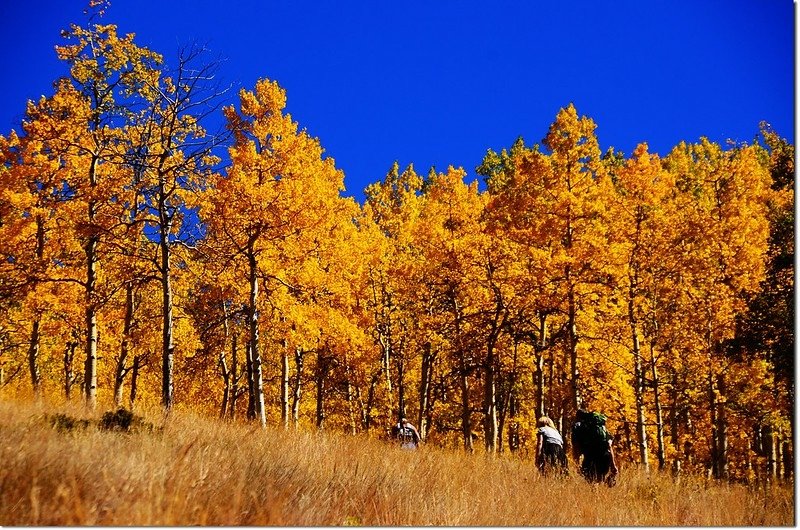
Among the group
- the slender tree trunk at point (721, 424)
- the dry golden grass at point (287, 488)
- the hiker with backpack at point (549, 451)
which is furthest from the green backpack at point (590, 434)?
the slender tree trunk at point (721, 424)

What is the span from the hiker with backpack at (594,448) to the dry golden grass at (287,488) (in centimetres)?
32

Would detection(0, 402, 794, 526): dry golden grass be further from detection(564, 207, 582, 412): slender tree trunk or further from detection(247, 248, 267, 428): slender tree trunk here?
detection(564, 207, 582, 412): slender tree trunk

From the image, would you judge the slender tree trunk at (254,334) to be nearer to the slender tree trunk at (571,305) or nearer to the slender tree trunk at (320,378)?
the slender tree trunk at (320,378)

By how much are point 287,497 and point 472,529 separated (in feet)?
5.19

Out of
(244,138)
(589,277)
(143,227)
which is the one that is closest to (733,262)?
(589,277)

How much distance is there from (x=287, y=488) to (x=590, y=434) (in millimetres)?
5355

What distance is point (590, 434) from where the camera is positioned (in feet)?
27.6

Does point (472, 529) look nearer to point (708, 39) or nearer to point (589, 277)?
point (708, 39)

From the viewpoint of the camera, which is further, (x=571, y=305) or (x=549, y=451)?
(x=571, y=305)

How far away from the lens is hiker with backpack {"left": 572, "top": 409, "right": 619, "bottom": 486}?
8086mm

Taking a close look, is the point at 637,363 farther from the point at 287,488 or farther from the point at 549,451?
the point at 287,488

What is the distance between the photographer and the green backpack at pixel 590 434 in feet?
27.2

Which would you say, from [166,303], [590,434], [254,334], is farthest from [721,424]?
[166,303]

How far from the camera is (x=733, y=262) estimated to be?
16844mm
